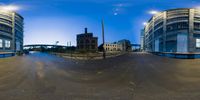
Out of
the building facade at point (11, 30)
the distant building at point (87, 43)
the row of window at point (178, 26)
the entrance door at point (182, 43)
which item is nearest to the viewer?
the entrance door at point (182, 43)

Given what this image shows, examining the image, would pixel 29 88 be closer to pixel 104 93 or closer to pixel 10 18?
pixel 104 93

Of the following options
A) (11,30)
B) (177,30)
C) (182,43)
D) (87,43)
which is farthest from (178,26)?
(11,30)

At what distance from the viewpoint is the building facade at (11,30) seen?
832 centimetres

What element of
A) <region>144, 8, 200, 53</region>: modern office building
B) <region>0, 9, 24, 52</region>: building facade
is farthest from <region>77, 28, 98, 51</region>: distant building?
<region>144, 8, 200, 53</region>: modern office building

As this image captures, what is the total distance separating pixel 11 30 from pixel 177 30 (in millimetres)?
7857

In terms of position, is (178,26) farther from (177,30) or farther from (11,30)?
(11,30)

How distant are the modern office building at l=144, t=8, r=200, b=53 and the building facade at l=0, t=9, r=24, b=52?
6138 mm

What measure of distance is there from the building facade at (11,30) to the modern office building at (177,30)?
242 inches

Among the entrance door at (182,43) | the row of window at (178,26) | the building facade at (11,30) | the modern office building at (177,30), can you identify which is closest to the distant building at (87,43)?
the building facade at (11,30)

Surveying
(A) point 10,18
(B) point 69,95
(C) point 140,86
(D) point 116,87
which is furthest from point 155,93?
(A) point 10,18

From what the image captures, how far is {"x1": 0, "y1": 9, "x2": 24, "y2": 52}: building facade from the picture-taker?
832cm

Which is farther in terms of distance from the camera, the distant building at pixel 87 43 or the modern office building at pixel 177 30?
the distant building at pixel 87 43

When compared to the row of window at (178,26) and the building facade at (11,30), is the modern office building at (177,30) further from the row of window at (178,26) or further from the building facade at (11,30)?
the building facade at (11,30)

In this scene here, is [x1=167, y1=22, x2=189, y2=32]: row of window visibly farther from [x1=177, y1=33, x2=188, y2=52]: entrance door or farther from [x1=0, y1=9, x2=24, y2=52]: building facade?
[x1=0, y1=9, x2=24, y2=52]: building facade
